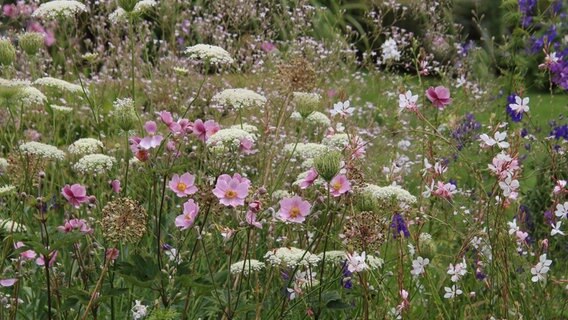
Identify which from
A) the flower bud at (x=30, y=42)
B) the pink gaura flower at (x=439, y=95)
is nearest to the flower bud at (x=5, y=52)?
the flower bud at (x=30, y=42)

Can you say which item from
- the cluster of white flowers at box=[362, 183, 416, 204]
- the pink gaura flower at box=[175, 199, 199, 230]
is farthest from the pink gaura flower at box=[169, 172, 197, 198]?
the cluster of white flowers at box=[362, 183, 416, 204]

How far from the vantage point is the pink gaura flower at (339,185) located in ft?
7.41

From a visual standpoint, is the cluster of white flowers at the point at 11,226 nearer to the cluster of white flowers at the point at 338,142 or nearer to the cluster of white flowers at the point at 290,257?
the cluster of white flowers at the point at 290,257

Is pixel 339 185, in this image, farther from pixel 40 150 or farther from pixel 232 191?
pixel 40 150

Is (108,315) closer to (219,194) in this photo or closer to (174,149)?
(174,149)

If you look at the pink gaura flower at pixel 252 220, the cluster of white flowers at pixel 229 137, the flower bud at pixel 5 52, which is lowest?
the pink gaura flower at pixel 252 220

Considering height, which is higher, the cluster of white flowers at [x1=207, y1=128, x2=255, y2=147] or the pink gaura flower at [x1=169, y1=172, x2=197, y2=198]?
the cluster of white flowers at [x1=207, y1=128, x2=255, y2=147]

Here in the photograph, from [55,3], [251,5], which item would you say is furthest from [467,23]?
[55,3]

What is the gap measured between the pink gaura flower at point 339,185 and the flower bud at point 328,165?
0.48 ft

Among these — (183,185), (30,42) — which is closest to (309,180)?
(183,185)

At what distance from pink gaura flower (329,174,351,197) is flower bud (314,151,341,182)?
147 mm

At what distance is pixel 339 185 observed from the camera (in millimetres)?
2275

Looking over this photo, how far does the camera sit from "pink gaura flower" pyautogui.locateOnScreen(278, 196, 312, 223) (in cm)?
221

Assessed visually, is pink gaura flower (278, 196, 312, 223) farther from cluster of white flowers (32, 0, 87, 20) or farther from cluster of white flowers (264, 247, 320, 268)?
cluster of white flowers (32, 0, 87, 20)
